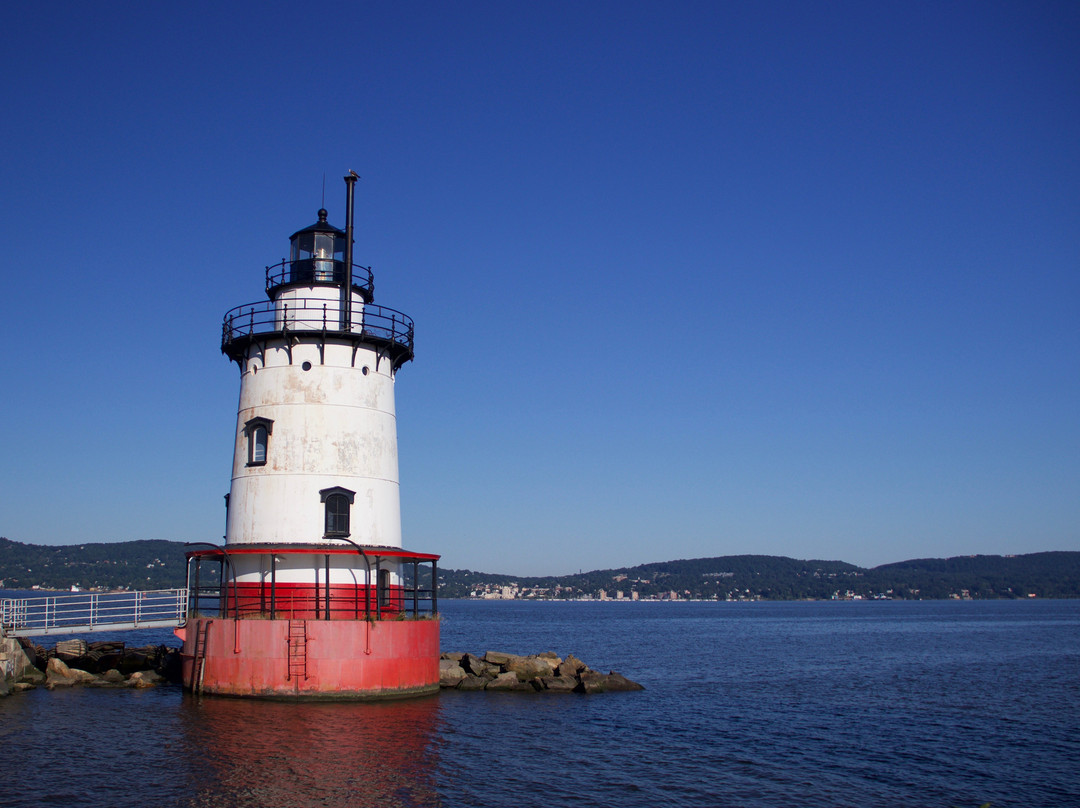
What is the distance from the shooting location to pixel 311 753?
60.6 ft

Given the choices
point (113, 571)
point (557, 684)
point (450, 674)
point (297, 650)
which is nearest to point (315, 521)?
point (297, 650)

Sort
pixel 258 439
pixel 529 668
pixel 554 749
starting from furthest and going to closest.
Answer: pixel 529 668, pixel 258 439, pixel 554 749

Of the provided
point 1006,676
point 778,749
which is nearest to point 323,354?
point 778,749

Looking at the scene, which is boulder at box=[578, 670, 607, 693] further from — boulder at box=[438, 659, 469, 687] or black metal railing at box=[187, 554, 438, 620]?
black metal railing at box=[187, 554, 438, 620]

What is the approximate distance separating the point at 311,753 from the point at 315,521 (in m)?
8.09

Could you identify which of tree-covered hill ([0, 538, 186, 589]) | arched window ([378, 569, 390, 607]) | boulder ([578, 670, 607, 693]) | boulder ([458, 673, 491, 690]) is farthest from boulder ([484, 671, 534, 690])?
tree-covered hill ([0, 538, 186, 589])

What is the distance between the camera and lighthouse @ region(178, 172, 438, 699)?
23.6 metres

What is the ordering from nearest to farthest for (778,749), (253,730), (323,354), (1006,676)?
(253,730) → (778,749) → (323,354) → (1006,676)

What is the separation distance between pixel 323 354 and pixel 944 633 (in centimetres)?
7155

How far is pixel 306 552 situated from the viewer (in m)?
24.1

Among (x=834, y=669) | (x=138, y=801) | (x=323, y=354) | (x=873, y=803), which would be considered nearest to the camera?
(x=138, y=801)

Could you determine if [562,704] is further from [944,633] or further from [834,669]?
[944,633]

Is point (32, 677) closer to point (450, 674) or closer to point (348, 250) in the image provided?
point (450, 674)

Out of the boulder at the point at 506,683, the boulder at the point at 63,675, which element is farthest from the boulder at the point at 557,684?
the boulder at the point at 63,675
